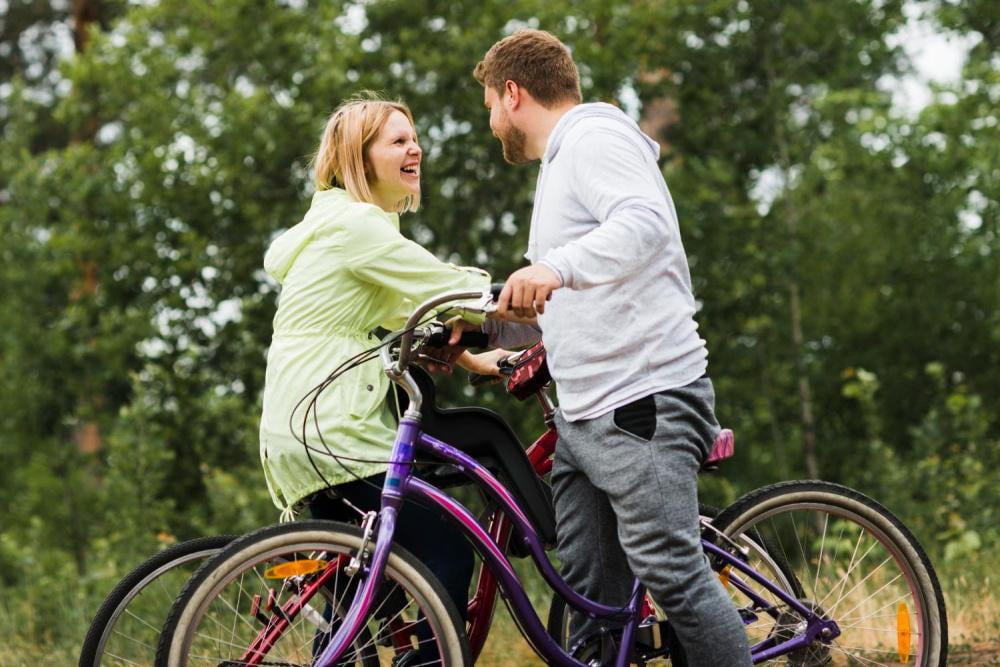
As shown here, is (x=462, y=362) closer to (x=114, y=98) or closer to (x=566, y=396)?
(x=566, y=396)

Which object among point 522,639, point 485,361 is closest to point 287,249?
point 485,361

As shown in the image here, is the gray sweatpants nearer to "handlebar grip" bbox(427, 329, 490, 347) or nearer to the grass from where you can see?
"handlebar grip" bbox(427, 329, 490, 347)

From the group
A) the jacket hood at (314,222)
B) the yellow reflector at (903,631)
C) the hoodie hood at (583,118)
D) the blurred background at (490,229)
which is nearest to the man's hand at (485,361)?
the jacket hood at (314,222)

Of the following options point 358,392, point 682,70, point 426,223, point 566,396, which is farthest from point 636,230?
point 682,70

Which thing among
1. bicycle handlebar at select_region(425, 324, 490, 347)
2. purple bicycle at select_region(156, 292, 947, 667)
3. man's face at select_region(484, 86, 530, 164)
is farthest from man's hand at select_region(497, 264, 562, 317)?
man's face at select_region(484, 86, 530, 164)

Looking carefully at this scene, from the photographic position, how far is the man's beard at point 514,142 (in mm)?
3316

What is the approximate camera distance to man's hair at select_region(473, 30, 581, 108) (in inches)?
129

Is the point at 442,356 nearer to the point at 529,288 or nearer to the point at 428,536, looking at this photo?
the point at 428,536

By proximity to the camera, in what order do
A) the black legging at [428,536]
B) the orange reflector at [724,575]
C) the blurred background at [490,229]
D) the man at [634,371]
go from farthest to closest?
1. the blurred background at [490,229]
2. the orange reflector at [724,575]
3. the black legging at [428,536]
4. the man at [634,371]

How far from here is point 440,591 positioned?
9.99ft

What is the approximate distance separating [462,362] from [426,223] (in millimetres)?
4632

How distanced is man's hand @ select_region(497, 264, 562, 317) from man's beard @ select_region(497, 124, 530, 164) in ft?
1.80

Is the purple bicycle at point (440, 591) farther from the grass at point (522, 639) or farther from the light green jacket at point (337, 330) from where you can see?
the grass at point (522, 639)

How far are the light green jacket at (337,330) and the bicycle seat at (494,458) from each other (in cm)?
14
